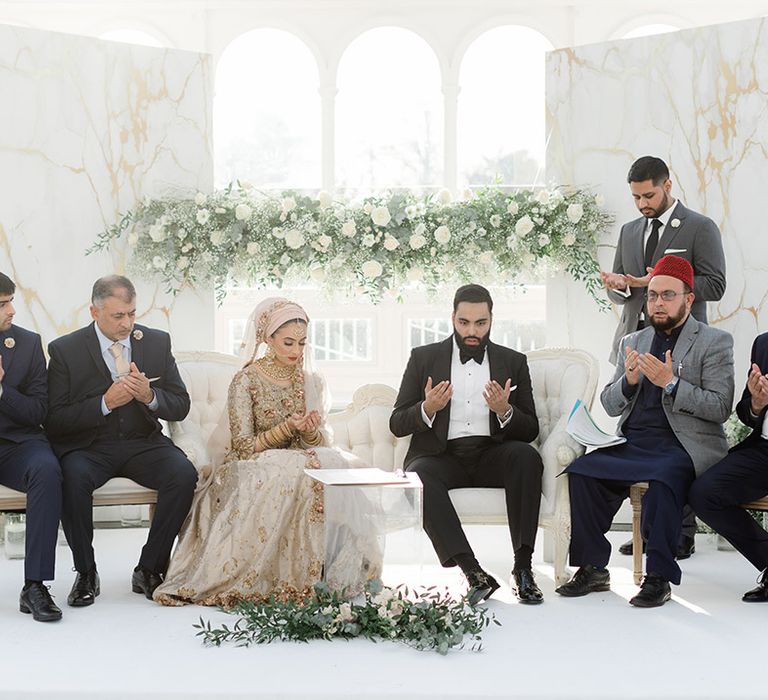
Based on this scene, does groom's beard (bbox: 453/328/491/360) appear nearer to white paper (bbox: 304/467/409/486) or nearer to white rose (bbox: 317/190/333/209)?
white paper (bbox: 304/467/409/486)

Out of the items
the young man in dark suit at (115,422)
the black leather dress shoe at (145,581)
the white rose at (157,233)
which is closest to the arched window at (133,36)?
the white rose at (157,233)

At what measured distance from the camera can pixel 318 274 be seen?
21.9ft

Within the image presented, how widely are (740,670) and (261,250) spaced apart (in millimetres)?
3791

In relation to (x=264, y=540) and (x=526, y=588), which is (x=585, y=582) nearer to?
(x=526, y=588)

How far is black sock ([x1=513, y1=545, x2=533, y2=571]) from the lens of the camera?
4969 millimetres

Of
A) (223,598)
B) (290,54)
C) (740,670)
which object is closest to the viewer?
(740,670)

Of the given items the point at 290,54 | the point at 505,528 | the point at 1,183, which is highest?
the point at 290,54

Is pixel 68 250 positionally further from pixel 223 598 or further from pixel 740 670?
pixel 740 670

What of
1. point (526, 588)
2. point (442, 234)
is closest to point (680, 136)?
point (442, 234)

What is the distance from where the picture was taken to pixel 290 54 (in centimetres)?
1080

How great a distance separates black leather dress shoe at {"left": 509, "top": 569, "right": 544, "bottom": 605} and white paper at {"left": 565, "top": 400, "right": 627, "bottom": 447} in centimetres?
67

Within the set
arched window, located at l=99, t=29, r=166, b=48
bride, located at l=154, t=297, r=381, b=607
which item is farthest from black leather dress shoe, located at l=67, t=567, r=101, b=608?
arched window, located at l=99, t=29, r=166, b=48

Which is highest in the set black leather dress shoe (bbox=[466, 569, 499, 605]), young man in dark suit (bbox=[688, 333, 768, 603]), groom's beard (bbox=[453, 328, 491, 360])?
groom's beard (bbox=[453, 328, 491, 360])

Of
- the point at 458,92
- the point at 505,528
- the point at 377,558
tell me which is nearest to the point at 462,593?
the point at 377,558
